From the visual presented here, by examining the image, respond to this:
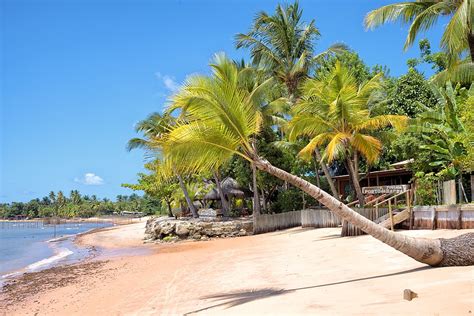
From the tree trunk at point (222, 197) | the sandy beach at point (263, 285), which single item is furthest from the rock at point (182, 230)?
the sandy beach at point (263, 285)

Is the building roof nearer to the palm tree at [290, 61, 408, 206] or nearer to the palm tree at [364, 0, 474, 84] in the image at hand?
the palm tree at [290, 61, 408, 206]

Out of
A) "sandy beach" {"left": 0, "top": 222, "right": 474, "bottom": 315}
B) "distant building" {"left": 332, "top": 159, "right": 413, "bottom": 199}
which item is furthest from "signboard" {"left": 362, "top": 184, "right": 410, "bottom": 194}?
"distant building" {"left": 332, "top": 159, "right": 413, "bottom": 199}

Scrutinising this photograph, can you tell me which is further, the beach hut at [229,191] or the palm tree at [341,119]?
the beach hut at [229,191]

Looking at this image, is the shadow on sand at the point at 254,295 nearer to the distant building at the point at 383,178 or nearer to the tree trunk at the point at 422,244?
the tree trunk at the point at 422,244

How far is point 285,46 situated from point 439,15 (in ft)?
46.9

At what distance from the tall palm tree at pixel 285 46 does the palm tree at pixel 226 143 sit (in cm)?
1833

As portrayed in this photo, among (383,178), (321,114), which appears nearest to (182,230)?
(321,114)

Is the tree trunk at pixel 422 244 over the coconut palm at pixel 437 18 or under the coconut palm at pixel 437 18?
under

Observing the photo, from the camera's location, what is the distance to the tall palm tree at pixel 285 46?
2620 cm

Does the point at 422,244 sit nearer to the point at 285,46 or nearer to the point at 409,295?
the point at 409,295

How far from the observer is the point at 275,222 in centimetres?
2528

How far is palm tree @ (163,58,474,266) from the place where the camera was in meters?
7.63

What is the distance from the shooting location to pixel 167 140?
793 cm

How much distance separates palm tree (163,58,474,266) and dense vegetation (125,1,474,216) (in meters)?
0.03
